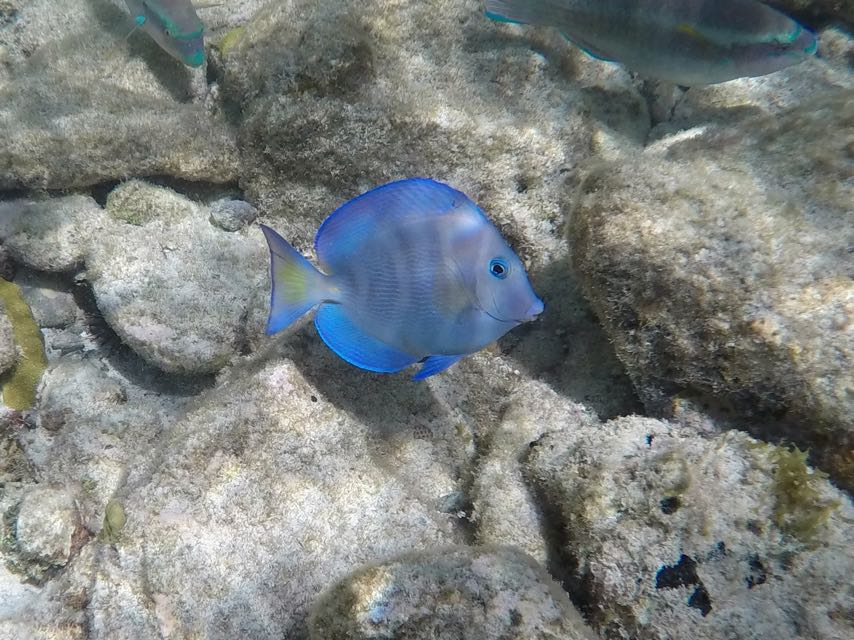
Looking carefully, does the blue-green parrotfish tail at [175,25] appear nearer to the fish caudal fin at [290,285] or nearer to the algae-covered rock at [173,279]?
the algae-covered rock at [173,279]

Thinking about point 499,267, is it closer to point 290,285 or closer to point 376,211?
point 376,211

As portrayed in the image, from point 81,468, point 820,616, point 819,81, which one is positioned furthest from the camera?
point 819,81

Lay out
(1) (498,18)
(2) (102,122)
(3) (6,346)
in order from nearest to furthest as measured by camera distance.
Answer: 1. (3) (6,346)
2. (1) (498,18)
3. (2) (102,122)

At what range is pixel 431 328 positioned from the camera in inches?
70.2

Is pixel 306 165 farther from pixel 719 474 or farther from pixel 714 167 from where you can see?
pixel 719 474

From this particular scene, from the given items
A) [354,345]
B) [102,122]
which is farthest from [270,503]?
[102,122]

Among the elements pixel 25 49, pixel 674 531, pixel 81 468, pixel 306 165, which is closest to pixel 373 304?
pixel 674 531

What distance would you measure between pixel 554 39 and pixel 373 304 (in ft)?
8.24

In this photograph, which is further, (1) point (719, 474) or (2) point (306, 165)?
(2) point (306, 165)

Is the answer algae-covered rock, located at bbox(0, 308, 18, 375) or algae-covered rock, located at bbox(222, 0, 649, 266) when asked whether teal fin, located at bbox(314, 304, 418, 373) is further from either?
algae-covered rock, located at bbox(0, 308, 18, 375)

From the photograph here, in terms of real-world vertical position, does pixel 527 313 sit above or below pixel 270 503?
above

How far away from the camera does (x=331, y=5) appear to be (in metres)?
3.08

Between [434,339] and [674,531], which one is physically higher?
A: [434,339]

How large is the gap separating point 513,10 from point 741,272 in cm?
195
